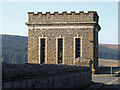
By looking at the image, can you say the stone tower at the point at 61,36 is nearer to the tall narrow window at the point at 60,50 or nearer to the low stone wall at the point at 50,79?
the tall narrow window at the point at 60,50

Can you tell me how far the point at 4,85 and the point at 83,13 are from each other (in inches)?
1322

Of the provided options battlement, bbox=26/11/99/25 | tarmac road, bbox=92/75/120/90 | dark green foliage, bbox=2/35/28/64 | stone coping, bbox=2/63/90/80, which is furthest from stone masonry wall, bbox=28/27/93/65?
dark green foliage, bbox=2/35/28/64

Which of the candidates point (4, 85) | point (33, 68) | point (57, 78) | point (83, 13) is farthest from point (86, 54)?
point (4, 85)

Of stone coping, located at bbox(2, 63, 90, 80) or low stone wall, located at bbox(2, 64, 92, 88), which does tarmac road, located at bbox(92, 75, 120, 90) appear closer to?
low stone wall, located at bbox(2, 64, 92, 88)

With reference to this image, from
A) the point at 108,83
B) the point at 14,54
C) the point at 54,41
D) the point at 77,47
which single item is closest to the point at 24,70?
the point at 108,83

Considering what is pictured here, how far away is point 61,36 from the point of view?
4094 centimetres

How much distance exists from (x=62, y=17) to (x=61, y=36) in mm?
2514

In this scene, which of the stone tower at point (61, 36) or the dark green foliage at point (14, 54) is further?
the dark green foliage at point (14, 54)

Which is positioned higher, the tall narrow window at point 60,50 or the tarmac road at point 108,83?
the tall narrow window at point 60,50

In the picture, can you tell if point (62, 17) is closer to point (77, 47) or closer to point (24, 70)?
point (77, 47)

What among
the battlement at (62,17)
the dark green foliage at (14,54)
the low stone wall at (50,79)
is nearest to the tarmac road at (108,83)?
the low stone wall at (50,79)

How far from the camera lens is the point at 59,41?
135ft

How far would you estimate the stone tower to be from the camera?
4006 cm

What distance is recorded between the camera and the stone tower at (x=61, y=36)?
4006cm
